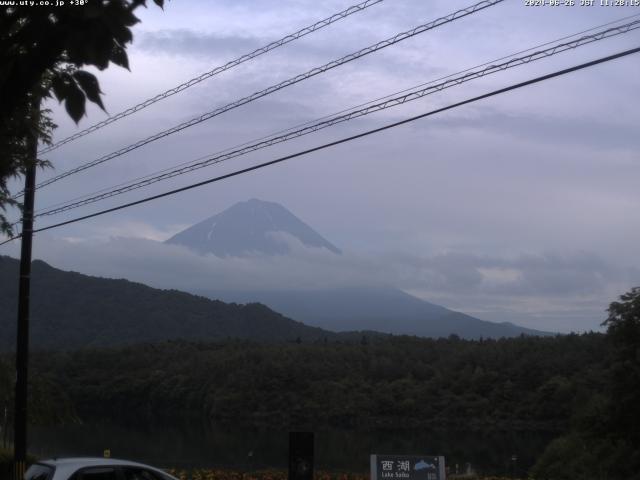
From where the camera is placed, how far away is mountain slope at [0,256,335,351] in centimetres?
12456

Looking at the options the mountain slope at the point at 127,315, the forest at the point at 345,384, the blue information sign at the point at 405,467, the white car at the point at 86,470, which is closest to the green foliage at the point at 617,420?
the blue information sign at the point at 405,467

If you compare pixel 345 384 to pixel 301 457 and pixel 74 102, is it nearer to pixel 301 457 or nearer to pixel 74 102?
pixel 301 457

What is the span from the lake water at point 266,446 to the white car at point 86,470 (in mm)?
16292

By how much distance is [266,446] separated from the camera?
1809 inches

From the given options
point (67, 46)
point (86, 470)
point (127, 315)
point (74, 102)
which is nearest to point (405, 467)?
point (86, 470)

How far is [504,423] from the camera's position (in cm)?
5844

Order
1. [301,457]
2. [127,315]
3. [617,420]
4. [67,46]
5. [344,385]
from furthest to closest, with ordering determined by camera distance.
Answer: [127,315]
[344,385]
[617,420]
[301,457]
[67,46]

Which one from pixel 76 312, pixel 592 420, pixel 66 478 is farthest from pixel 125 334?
pixel 66 478

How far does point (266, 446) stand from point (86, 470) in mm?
35221

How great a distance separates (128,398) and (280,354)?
15.6 meters

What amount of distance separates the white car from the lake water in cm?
1629

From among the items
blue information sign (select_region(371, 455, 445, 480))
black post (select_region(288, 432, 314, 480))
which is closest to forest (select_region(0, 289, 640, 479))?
blue information sign (select_region(371, 455, 445, 480))

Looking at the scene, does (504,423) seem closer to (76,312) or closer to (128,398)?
(128,398)

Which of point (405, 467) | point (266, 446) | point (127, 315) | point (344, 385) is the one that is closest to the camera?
point (405, 467)
